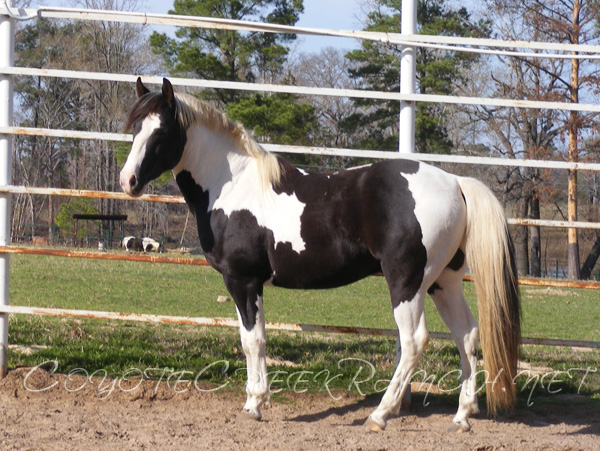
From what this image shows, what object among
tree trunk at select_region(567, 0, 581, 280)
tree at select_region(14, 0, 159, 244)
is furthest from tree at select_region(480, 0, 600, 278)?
tree at select_region(14, 0, 159, 244)

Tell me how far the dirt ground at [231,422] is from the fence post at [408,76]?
1.73m

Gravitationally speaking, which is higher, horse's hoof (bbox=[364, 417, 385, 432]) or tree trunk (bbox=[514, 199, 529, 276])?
horse's hoof (bbox=[364, 417, 385, 432])

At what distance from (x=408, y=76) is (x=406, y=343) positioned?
182cm

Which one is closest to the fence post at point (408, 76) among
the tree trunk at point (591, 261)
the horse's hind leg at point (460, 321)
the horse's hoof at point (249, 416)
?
the horse's hind leg at point (460, 321)

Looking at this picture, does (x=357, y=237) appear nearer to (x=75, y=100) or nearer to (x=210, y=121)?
(x=210, y=121)

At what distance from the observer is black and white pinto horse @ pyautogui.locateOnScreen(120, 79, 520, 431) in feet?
12.1

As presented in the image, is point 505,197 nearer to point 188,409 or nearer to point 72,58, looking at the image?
point 72,58

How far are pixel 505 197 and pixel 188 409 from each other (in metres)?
23.5

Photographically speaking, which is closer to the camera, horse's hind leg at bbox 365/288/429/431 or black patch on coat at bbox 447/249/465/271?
horse's hind leg at bbox 365/288/429/431

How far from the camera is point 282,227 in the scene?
151 inches

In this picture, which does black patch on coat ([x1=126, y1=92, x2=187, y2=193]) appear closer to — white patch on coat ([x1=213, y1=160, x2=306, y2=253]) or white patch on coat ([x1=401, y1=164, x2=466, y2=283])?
white patch on coat ([x1=213, y1=160, x2=306, y2=253])

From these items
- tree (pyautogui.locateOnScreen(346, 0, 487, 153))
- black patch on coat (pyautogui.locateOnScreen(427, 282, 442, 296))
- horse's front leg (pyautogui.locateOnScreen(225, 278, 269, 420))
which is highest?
tree (pyautogui.locateOnScreen(346, 0, 487, 153))

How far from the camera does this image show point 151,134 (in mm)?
3818

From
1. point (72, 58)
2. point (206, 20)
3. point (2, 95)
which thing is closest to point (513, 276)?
point (206, 20)
